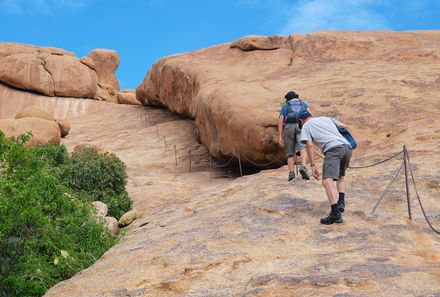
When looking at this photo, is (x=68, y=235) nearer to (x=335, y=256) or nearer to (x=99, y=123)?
(x=335, y=256)

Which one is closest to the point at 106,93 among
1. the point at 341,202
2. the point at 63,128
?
the point at 63,128

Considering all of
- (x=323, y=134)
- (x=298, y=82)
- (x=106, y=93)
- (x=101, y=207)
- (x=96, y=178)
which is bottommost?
(x=101, y=207)

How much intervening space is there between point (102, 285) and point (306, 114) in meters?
3.76

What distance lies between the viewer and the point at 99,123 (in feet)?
94.9

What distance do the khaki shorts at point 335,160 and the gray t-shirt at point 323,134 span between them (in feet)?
0.23

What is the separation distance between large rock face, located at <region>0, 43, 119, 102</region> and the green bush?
68.7ft

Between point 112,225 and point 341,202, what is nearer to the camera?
point 341,202

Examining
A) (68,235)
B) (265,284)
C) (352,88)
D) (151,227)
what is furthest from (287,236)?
(352,88)

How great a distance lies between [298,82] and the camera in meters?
18.0

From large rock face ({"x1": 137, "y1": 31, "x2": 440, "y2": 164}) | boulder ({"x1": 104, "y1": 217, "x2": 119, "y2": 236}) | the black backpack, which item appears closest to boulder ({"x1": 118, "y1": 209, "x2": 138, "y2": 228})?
boulder ({"x1": 104, "y1": 217, "x2": 119, "y2": 236})

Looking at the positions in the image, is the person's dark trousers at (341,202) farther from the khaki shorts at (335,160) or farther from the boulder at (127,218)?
the boulder at (127,218)

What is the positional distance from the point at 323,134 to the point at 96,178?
363 inches

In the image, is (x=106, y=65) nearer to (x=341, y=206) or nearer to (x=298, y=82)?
(x=298, y=82)

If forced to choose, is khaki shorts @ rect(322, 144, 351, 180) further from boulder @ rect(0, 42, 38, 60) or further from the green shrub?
boulder @ rect(0, 42, 38, 60)
